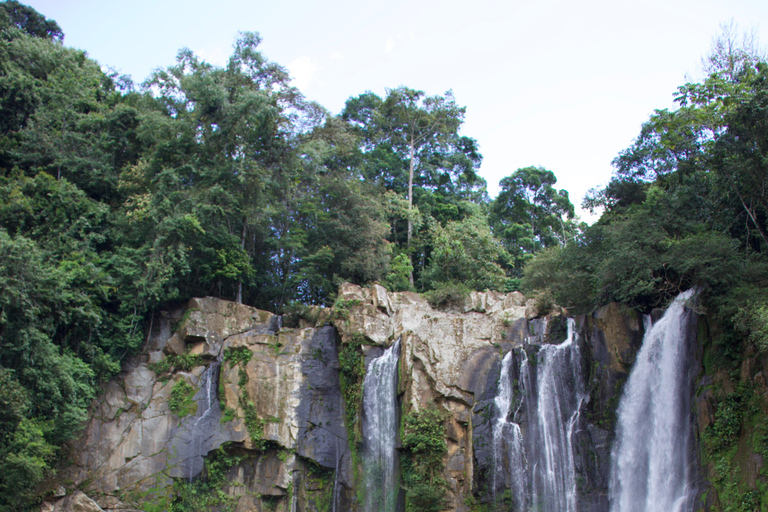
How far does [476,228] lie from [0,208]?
21664 millimetres

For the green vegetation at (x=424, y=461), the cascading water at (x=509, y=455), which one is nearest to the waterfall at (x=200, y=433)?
the green vegetation at (x=424, y=461)

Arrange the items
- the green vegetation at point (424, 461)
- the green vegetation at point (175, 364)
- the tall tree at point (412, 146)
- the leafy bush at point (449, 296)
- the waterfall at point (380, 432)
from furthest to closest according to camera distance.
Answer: the tall tree at point (412, 146) → the leafy bush at point (449, 296) → the green vegetation at point (175, 364) → the waterfall at point (380, 432) → the green vegetation at point (424, 461)

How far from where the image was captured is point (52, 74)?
3180cm

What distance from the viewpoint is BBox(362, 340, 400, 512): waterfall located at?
2116cm

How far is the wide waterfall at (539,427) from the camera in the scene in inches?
727

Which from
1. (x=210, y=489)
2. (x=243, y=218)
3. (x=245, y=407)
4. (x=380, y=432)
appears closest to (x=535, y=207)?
(x=243, y=218)

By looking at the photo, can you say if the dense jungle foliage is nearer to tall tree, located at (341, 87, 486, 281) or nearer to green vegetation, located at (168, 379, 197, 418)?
tall tree, located at (341, 87, 486, 281)

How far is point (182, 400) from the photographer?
2327 cm

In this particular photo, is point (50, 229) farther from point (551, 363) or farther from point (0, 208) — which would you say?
point (551, 363)

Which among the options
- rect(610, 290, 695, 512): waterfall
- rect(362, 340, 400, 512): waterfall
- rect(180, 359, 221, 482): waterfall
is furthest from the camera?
rect(180, 359, 221, 482): waterfall

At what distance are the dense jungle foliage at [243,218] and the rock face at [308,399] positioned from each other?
4.56 feet

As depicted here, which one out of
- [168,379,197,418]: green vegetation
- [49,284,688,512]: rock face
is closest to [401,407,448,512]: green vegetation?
[49,284,688,512]: rock face

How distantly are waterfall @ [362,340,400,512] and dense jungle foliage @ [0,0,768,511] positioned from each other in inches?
179

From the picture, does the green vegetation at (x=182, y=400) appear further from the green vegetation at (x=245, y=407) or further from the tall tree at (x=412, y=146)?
the tall tree at (x=412, y=146)
